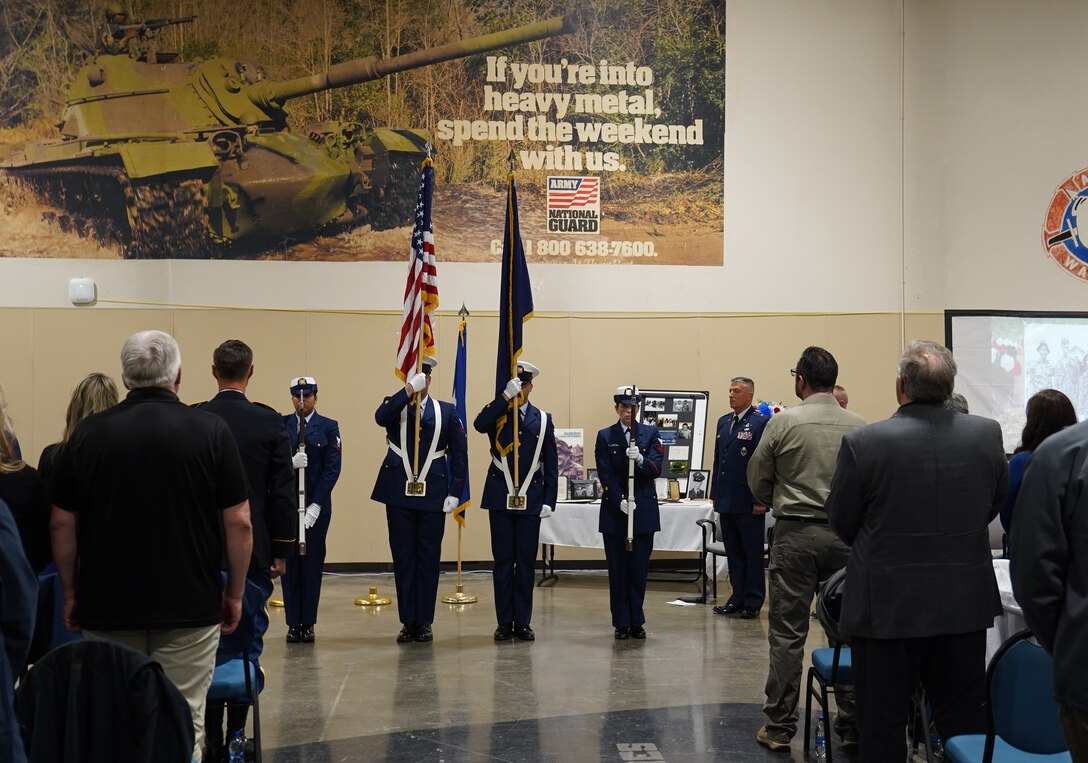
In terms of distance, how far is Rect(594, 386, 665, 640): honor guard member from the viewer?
285 inches

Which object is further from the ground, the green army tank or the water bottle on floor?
the green army tank

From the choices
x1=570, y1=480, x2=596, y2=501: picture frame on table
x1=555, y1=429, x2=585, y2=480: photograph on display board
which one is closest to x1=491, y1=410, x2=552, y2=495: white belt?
x1=570, y1=480, x2=596, y2=501: picture frame on table

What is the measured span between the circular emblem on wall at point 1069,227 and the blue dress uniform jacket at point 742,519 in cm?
418

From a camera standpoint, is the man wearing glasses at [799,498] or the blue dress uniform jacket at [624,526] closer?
the man wearing glasses at [799,498]

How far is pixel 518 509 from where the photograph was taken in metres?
7.28

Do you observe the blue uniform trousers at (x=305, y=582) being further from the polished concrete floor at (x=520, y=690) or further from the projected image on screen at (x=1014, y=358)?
the projected image on screen at (x=1014, y=358)

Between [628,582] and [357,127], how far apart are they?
5275 millimetres

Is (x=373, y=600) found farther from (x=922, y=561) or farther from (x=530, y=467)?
(x=922, y=561)

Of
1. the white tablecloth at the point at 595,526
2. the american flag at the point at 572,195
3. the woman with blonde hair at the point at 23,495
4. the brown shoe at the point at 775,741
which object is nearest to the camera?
the woman with blonde hair at the point at 23,495

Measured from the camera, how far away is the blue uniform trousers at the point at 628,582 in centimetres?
721

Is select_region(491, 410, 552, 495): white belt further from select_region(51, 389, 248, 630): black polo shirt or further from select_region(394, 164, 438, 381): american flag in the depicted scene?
select_region(51, 389, 248, 630): black polo shirt

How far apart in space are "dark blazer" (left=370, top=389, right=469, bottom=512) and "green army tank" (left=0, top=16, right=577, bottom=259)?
3477 millimetres

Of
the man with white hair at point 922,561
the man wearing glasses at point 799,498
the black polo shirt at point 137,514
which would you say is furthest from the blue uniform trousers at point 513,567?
the black polo shirt at point 137,514

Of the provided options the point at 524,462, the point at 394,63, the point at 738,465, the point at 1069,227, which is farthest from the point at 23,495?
the point at 1069,227
